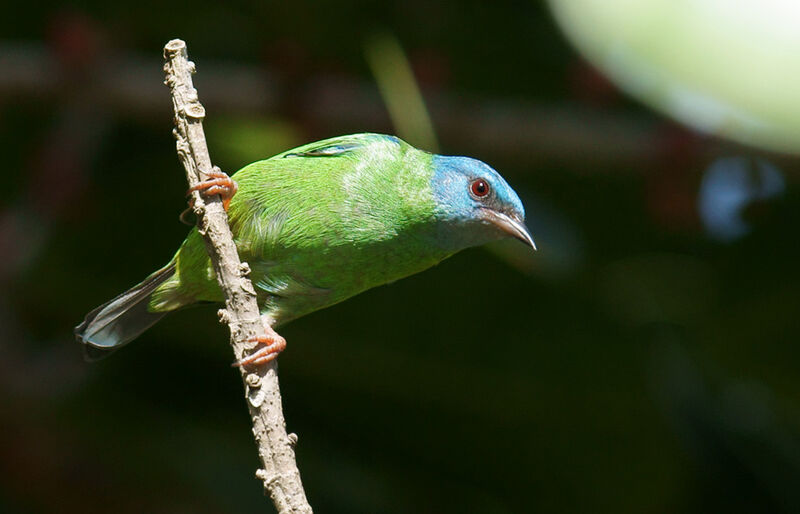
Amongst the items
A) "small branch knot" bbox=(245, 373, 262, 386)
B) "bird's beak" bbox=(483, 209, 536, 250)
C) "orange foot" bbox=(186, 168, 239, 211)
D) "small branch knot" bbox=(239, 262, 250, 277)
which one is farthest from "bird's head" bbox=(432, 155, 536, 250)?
"small branch knot" bbox=(245, 373, 262, 386)

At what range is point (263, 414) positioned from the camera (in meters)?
2.38

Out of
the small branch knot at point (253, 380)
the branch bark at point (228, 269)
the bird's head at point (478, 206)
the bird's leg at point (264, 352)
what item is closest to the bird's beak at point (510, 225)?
the bird's head at point (478, 206)

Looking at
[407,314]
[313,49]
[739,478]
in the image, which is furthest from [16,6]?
[739,478]

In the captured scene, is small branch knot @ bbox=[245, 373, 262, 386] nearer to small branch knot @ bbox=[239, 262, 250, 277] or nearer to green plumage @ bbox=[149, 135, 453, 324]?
small branch knot @ bbox=[239, 262, 250, 277]

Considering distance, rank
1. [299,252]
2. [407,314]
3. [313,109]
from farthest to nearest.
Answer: [407,314] < [313,109] < [299,252]

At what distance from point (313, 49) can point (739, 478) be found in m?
2.96

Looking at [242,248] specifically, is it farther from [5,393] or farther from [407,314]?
[407,314]

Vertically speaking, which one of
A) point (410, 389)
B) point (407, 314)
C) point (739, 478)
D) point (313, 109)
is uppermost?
point (313, 109)

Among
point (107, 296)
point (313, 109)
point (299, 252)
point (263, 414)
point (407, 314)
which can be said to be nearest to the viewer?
point (263, 414)

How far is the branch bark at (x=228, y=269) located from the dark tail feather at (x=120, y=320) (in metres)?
1.01

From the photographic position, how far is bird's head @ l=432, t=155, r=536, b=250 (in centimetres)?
327

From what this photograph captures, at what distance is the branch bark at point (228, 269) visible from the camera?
2.36 m

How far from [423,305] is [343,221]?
7.96 feet

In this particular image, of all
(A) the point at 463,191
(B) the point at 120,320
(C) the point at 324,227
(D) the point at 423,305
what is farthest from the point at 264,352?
(D) the point at 423,305
